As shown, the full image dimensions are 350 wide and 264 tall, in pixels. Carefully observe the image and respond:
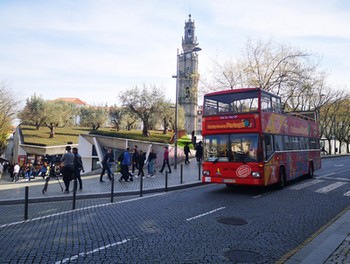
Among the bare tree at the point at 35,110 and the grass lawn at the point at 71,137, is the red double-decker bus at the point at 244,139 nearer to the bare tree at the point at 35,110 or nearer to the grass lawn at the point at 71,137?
the grass lawn at the point at 71,137

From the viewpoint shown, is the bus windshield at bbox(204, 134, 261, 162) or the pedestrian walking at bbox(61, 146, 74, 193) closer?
the bus windshield at bbox(204, 134, 261, 162)

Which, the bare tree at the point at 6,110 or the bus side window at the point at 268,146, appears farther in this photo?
the bare tree at the point at 6,110

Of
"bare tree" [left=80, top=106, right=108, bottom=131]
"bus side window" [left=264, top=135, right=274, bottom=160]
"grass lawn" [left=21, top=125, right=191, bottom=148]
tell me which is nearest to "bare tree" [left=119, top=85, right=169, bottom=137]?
"grass lawn" [left=21, top=125, right=191, bottom=148]

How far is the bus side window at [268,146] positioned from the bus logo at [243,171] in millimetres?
891

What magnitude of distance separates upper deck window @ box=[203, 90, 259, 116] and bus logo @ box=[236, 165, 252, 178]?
2207 millimetres

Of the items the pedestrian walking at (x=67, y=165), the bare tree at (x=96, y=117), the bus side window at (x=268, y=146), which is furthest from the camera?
the bare tree at (x=96, y=117)

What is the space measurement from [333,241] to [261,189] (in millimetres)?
7690

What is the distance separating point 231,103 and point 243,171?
9.29 ft

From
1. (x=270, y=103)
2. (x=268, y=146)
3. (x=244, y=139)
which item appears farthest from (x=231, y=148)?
(x=270, y=103)

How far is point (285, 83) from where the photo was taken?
30.2 meters

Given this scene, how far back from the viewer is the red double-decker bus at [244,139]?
11648mm

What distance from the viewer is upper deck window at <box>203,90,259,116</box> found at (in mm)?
12062

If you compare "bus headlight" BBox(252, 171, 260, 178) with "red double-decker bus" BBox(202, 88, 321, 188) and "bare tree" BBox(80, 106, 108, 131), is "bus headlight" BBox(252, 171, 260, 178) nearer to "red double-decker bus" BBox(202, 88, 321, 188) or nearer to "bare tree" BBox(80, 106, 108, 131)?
"red double-decker bus" BBox(202, 88, 321, 188)

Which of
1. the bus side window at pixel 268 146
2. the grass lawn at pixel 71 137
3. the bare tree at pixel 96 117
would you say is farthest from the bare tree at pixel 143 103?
the bus side window at pixel 268 146
